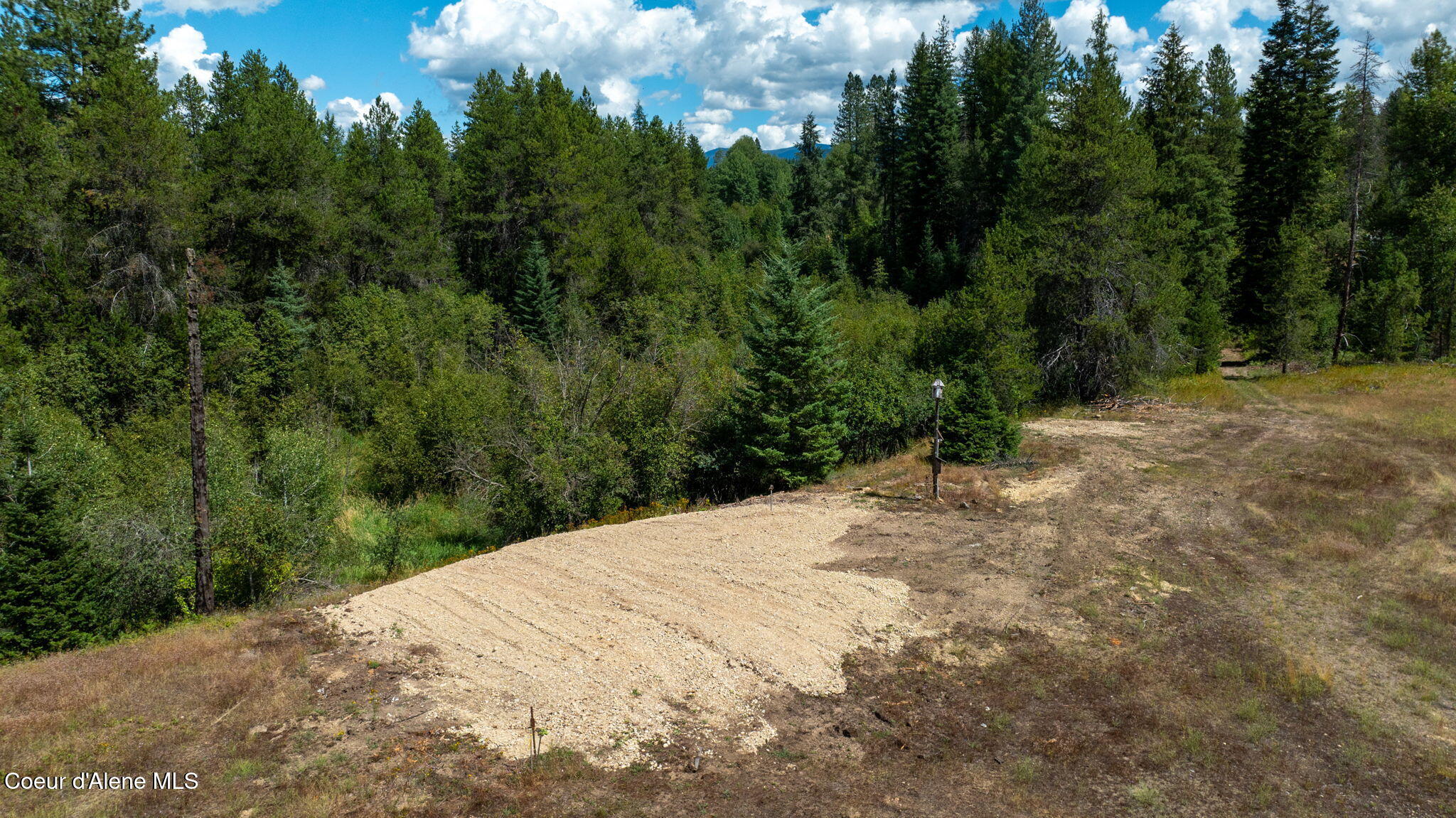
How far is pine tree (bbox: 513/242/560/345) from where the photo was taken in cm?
4272

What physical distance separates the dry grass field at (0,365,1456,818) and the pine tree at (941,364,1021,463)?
14.9 ft

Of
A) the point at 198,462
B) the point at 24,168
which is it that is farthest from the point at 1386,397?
the point at 24,168

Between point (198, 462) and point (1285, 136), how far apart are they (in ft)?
162

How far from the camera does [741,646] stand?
11.5 meters

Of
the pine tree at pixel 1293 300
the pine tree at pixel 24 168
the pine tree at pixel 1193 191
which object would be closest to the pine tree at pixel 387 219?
the pine tree at pixel 24 168

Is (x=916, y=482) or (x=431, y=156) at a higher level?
(x=431, y=156)

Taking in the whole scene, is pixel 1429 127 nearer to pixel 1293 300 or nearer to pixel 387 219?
pixel 1293 300

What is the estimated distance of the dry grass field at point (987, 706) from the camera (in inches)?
329

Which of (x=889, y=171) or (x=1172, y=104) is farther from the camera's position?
(x=889, y=171)

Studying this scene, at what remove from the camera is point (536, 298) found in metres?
43.0

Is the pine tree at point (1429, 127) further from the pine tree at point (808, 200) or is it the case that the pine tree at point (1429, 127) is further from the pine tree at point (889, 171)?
the pine tree at point (808, 200)

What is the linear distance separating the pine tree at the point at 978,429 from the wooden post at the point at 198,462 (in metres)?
17.3

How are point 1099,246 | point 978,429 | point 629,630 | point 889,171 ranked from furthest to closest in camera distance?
point 889,171 → point 1099,246 → point 978,429 → point 629,630

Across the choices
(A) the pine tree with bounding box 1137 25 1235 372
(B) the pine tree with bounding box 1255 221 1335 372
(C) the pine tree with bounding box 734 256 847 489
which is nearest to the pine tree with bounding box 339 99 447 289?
(C) the pine tree with bounding box 734 256 847 489
